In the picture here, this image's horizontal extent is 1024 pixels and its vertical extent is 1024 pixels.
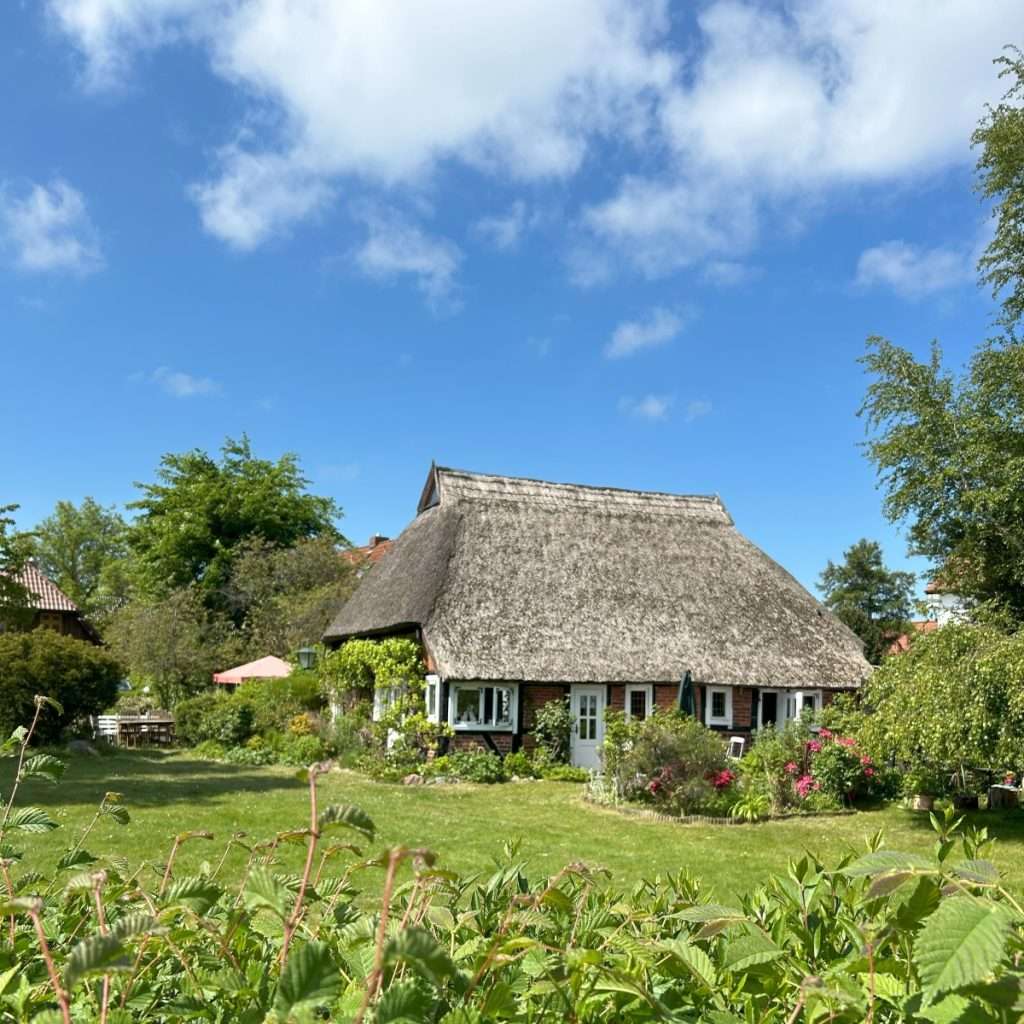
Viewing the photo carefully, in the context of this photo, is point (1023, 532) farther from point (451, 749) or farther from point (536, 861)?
point (536, 861)

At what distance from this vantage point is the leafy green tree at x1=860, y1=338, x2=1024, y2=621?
22.3m

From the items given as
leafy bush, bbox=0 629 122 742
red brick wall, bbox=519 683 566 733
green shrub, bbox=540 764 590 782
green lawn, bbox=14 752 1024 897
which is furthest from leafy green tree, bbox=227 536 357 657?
green shrub, bbox=540 764 590 782

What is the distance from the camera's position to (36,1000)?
1.63 meters

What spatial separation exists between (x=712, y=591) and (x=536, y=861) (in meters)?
17.0

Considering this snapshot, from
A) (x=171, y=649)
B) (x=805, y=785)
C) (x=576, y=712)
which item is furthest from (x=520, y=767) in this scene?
(x=171, y=649)

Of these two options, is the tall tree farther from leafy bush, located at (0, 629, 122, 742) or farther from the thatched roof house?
leafy bush, located at (0, 629, 122, 742)

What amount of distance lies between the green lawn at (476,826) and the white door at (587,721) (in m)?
2.40

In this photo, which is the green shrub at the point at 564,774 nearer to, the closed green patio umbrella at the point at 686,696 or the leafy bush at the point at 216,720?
the closed green patio umbrella at the point at 686,696

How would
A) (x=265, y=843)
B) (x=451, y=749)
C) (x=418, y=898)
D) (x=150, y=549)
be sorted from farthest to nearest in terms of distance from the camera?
1. (x=150, y=549)
2. (x=451, y=749)
3. (x=265, y=843)
4. (x=418, y=898)

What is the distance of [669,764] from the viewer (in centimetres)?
1694

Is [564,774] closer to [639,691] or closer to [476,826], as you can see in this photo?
[639,691]

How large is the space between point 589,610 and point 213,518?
2804 centimetres

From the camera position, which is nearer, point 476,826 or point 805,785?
point 476,826

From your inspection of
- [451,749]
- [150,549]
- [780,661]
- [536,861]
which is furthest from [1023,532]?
[150,549]
